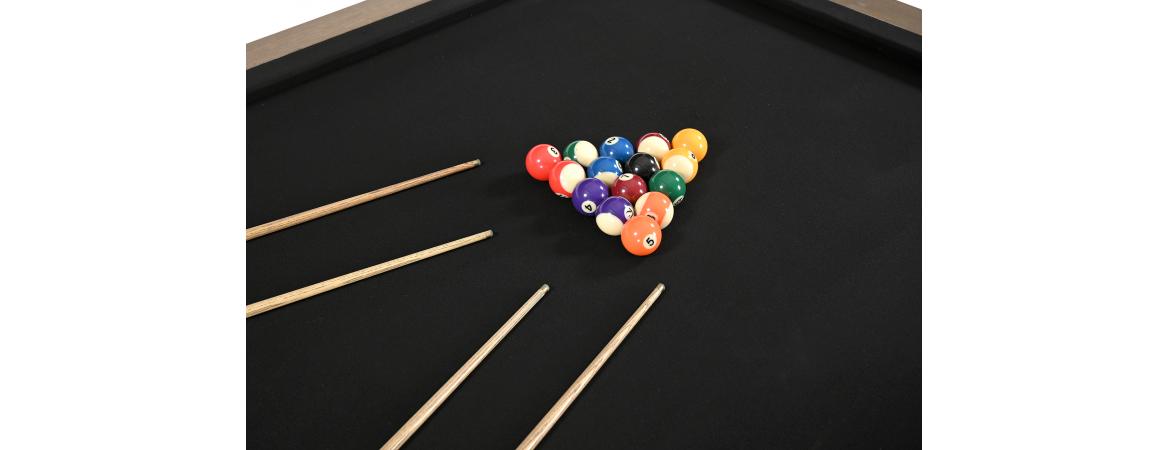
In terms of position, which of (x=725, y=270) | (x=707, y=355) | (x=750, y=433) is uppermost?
(x=725, y=270)

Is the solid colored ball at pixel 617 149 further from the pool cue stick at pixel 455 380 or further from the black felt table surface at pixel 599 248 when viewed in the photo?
the pool cue stick at pixel 455 380

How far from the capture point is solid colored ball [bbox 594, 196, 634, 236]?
2.01 m

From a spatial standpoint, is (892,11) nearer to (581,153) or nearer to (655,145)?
(655,145)

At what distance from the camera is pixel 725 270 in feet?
6.23

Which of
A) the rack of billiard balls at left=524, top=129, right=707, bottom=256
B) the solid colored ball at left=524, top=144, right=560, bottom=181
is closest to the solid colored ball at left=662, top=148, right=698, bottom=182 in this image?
the rack of billiard balls at left=524, top=129, right=707, bottom=256

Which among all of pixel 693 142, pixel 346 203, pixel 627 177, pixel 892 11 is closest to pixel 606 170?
pixel 627 177

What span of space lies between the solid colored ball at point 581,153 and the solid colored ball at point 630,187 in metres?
0.15

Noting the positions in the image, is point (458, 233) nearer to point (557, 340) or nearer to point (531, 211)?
point (531, 211)

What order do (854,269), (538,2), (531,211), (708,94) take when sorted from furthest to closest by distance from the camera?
(538,2) → (708,94) → (531,211) → (854,269)

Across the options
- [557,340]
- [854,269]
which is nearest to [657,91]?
[854,269]

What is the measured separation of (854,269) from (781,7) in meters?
1.41

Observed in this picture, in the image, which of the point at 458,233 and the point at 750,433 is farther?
the point at 458,233

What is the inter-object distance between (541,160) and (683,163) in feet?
1.39

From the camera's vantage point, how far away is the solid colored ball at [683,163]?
2191 millimetres
